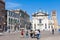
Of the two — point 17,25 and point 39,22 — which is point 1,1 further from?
point 39,22

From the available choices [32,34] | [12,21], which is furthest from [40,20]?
[32,34]

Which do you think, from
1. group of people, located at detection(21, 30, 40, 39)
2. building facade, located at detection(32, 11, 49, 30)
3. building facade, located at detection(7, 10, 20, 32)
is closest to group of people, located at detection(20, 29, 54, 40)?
group of people, located at detection(21, 30, 40, 39)

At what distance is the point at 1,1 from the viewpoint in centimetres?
8088

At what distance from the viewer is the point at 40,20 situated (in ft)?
479

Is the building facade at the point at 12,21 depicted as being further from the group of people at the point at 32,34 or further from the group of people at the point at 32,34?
the group of people at the point at 32,34

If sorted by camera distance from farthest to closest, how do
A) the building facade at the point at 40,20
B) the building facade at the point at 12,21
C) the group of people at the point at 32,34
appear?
the building facade at the point at 40,20 → the building facade at the point at 12,21 → the group of people at the point at 32,34

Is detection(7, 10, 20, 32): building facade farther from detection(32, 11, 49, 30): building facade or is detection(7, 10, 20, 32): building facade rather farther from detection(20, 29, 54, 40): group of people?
detection(20, 29, 54, 40): group of people

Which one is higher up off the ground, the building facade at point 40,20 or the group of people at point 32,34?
the building facade at point 40,20

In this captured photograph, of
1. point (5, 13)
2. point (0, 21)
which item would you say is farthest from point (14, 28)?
point (0, 21)

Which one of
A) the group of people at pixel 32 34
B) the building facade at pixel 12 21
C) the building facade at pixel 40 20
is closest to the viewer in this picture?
the group of people at pixel 32 34

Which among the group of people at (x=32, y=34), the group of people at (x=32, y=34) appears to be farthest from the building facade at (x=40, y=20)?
the group of people at (x=32, y=34)

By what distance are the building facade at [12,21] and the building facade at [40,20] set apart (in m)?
29.5

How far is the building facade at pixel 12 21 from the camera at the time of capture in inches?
3826

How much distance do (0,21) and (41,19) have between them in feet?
226
